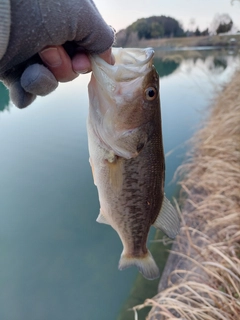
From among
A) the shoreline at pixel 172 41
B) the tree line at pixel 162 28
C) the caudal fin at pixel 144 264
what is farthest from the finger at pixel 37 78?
the tree line at pixel 162 28

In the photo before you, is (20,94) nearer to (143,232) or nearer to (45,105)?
(143,232)

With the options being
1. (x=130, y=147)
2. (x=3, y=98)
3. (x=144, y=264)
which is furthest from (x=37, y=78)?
(x=3, y=98)

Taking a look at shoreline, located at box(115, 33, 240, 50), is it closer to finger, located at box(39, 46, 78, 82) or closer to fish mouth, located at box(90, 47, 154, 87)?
fish mouth, located at box(90, 47, 154, 87)

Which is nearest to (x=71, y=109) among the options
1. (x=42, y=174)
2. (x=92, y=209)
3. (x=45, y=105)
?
(x=45, y=105)

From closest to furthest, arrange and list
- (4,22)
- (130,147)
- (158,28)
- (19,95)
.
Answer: (4,22) < (19,95) < (130,147) < (158,28)

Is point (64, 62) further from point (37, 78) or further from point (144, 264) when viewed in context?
point (144, 264)

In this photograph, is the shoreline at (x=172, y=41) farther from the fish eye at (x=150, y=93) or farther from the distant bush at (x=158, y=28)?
the fish eye at (x=150, y=93)
